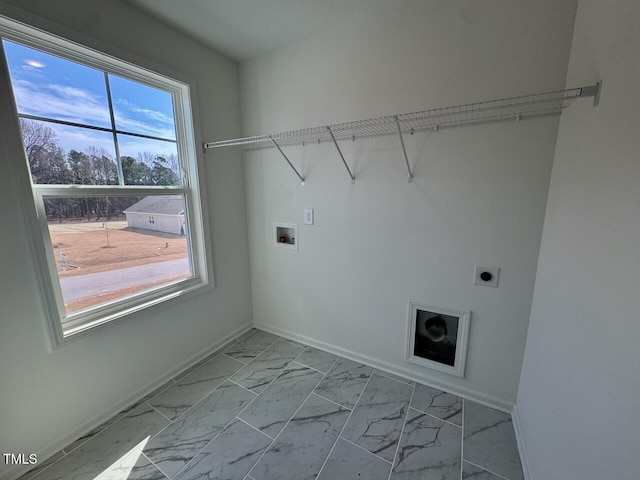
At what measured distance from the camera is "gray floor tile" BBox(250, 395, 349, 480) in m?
1.33

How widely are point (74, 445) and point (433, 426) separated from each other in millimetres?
2079

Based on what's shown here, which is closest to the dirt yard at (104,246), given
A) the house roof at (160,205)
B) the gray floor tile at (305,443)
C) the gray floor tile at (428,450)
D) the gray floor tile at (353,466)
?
the house roof at (160,205)

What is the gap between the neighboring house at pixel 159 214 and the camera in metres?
1.79

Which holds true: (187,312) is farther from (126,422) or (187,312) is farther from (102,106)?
(102,106)

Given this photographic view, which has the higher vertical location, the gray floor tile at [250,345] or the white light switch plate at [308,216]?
the white light switch plate at [308,216]

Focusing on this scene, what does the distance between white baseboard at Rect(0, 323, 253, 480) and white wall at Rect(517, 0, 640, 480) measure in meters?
2.25

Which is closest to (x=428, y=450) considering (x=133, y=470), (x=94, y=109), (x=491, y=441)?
(x=491, y=441)

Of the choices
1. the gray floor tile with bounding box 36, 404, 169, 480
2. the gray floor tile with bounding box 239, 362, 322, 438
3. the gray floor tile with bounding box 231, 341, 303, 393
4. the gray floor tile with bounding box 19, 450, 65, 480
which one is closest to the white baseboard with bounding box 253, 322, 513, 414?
the gray floor tile with bounding box 231, 341, 303, 393

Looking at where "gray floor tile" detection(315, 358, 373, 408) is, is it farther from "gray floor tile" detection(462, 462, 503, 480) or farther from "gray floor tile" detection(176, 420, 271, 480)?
"gray floor tile" detection(462, 462, 503, 480)

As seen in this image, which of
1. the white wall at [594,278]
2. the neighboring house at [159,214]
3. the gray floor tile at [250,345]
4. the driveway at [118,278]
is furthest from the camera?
the gray floor tile at [250,345]

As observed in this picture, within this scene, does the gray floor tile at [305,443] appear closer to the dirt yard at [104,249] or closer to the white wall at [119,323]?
the white wall at [119,323]

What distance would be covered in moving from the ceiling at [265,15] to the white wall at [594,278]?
980 mm

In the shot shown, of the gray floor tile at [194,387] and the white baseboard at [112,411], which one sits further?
the gray floor tile at [194,387]

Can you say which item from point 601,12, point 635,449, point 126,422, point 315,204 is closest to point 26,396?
point 126,422
